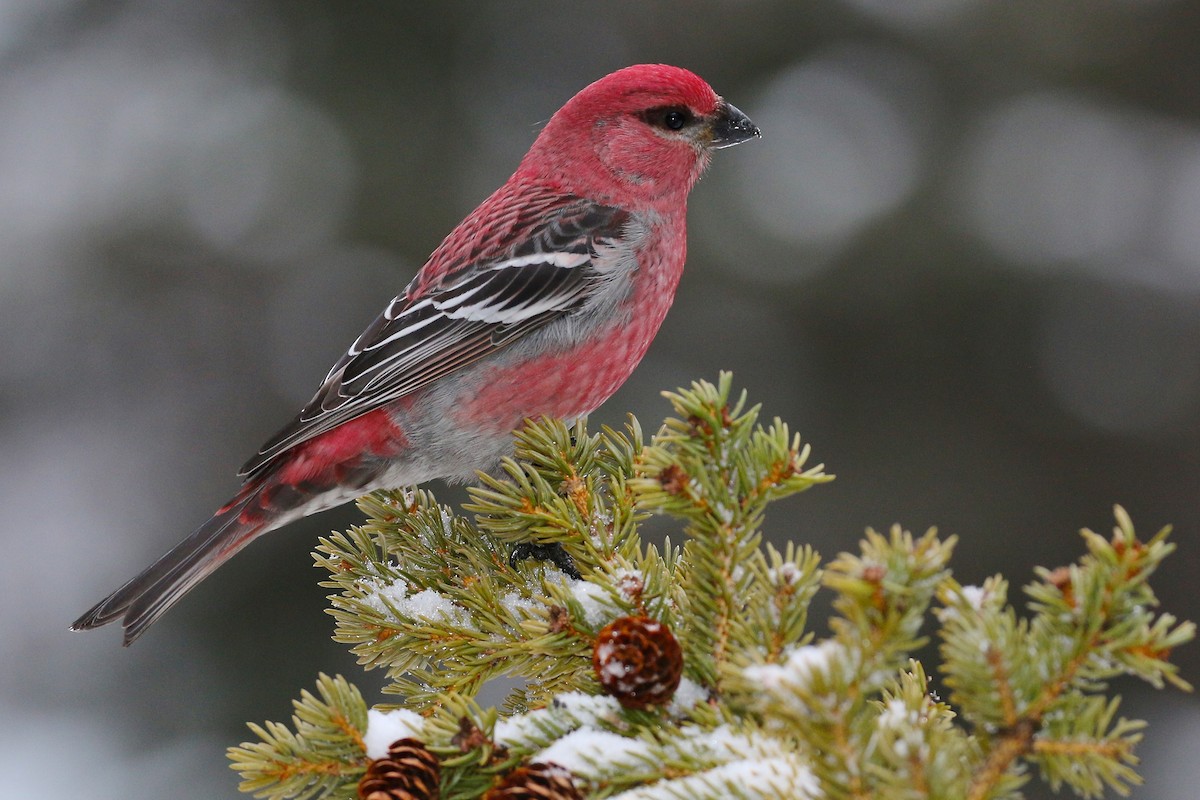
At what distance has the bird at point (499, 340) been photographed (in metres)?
2.52

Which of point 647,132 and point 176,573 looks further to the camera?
point 647,132

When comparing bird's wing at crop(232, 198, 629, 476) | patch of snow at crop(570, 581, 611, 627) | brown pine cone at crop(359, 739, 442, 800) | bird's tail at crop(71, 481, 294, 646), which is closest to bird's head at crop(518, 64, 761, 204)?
bird's wing at crop(232, 198, 629, 476)

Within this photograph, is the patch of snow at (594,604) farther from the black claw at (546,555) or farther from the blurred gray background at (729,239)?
the blurred gray background at (729,239)

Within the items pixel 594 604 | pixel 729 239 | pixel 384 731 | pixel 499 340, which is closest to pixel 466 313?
pixel 499 340

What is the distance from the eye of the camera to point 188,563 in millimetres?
2367

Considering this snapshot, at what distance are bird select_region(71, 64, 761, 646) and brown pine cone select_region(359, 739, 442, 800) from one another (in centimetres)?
133

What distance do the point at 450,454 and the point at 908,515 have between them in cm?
308

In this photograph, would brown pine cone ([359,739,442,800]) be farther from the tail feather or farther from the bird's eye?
the bird's eye

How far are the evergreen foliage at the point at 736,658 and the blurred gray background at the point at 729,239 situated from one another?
291 centimetres

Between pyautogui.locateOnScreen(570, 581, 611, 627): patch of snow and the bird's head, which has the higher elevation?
the bird's head

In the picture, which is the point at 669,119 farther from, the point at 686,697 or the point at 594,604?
the point at 686,697

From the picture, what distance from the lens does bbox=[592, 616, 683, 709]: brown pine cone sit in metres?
1.15

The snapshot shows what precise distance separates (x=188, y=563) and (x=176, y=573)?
4cm

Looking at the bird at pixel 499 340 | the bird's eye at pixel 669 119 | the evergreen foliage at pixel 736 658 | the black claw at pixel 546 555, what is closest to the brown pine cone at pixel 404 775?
the evergreen foliage at pixel 736 658
